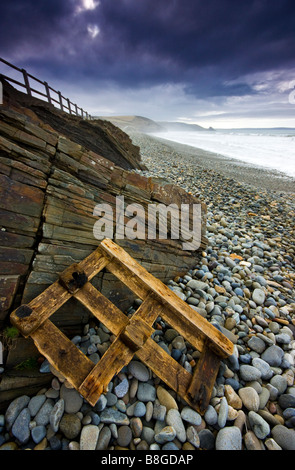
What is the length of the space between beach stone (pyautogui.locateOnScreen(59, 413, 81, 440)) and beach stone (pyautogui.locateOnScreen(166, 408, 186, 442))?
908 mm

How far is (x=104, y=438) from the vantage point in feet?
6.42

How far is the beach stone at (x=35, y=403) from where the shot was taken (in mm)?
2127

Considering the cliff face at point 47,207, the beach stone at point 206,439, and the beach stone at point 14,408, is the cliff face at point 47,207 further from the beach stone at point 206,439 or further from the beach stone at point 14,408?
the beach stone at point 206,439

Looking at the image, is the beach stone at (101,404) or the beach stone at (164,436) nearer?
the beach stone at (164,436)

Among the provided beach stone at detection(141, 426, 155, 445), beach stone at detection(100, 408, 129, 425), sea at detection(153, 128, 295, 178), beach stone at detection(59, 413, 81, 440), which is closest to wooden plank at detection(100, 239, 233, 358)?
beach stone at detection(141, 426, 155, 445)

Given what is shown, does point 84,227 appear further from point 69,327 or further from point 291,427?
point 291,427

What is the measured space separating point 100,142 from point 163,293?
906 centimetres

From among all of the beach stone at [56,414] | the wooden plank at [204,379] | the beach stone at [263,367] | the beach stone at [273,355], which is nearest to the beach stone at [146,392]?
the wooden plank at [204,379]

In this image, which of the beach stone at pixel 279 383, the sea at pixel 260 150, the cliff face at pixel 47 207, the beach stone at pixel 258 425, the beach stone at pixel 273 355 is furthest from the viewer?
the sea at pixel 260 150

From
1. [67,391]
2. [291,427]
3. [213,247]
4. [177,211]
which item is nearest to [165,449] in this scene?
[67,391]

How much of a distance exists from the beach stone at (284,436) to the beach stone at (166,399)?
1040mm

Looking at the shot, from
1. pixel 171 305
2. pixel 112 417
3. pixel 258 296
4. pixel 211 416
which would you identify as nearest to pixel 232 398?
pixel 211 416

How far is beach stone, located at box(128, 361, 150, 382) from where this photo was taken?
2.43m

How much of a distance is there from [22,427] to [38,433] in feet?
0.57
